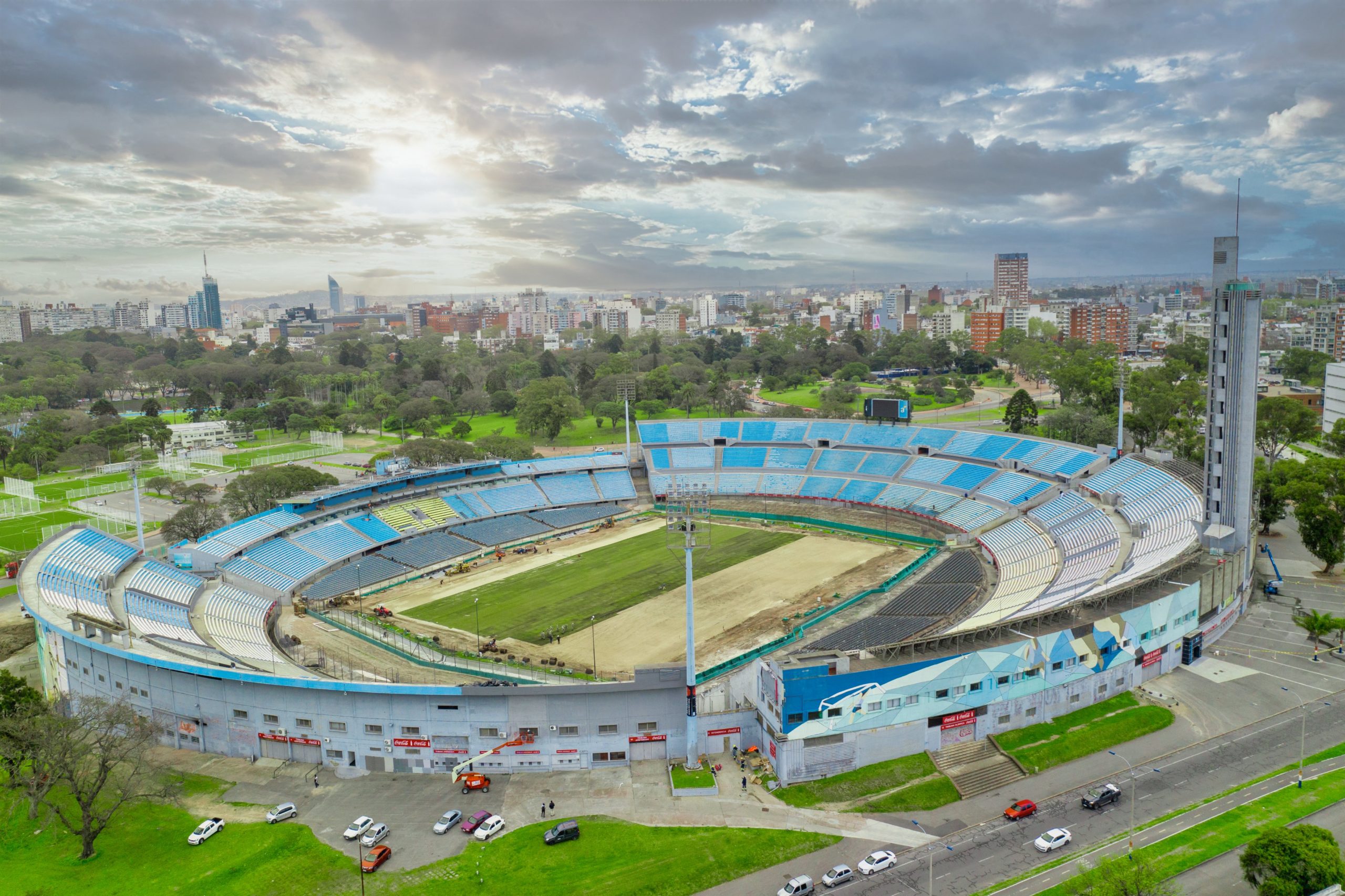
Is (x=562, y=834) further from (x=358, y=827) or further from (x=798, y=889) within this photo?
(x=798, y=889)

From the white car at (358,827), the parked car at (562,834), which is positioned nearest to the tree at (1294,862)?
the parked car at (562,834)

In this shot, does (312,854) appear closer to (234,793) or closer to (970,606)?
(234,793)

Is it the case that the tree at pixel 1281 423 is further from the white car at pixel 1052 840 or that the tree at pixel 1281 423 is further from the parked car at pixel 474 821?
the parked car at pixel 474 821

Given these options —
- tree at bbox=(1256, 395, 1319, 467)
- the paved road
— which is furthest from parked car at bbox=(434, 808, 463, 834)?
tree at bbox=(1256, 395, 1319, 467)

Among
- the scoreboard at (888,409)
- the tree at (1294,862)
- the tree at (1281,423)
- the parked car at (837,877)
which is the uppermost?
the scoreboard at (888,409)

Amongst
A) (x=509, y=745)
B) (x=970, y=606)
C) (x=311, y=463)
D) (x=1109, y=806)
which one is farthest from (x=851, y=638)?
(x=311, y=463)

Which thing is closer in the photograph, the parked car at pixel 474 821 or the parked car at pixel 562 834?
the parked car at pixel 562 834

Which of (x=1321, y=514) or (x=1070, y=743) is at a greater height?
(x=1321, y=514)
